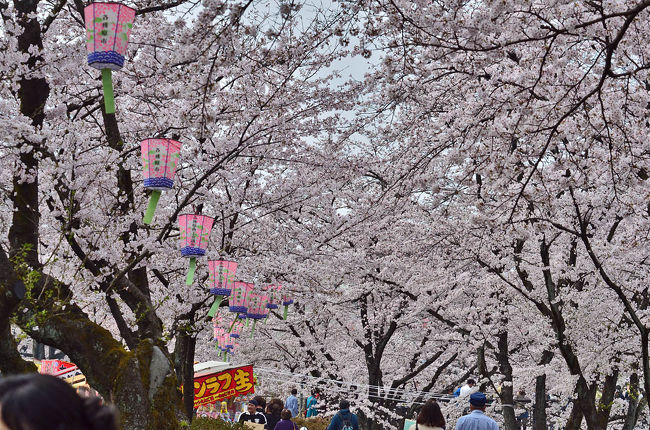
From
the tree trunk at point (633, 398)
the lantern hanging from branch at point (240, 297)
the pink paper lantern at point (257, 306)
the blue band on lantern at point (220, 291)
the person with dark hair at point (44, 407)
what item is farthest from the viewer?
the tree trunk at point (633, 398)

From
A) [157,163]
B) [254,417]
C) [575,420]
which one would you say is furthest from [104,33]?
[575,420]

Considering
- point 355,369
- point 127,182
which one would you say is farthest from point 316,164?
point 355,369

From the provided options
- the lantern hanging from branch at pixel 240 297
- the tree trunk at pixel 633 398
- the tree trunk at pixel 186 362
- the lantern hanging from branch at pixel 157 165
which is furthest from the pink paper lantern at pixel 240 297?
the tree trunk at pixel 633 398

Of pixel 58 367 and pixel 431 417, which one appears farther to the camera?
pixel 58 367

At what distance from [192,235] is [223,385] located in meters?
7.68

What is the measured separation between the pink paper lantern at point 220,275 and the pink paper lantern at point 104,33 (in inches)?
175

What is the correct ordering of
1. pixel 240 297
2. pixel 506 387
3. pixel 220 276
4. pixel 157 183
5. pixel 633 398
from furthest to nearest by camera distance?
pixel 506 387
pixel 633 398
pixel 240 297
pixel 220 276
pixel 157 183

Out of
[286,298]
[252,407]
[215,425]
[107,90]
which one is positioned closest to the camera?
[107,90]

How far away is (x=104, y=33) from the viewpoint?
516cm

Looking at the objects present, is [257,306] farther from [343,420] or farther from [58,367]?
[58,367]

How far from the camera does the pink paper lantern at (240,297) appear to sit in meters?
10.7

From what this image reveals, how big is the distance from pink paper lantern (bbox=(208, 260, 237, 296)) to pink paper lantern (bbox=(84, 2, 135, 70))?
14.6 ft

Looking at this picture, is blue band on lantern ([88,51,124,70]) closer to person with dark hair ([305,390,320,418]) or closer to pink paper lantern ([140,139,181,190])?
pink paper lantern ([140,139,181,190])

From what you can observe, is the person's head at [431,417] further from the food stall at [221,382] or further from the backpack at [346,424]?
the food stall at [221,382]
